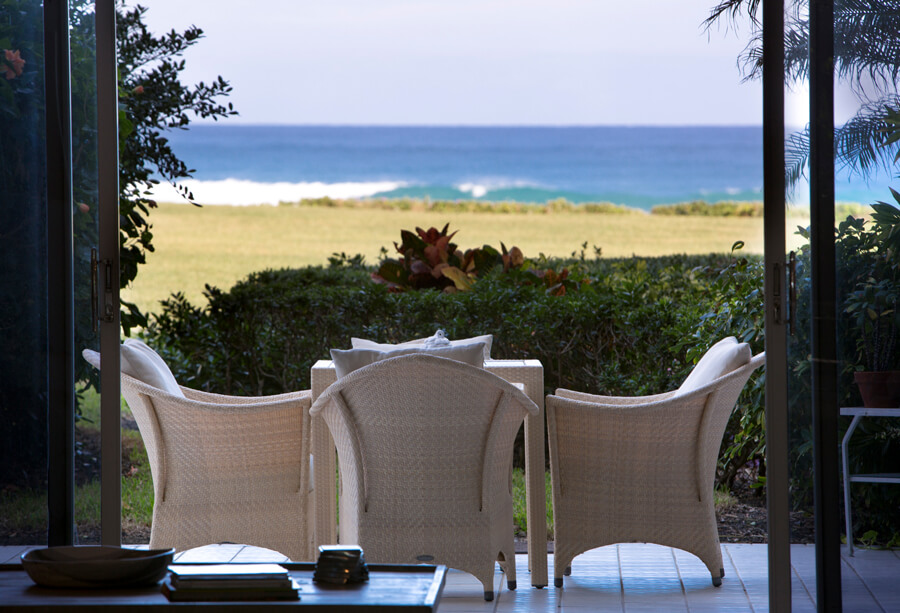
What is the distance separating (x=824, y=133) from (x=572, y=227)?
18.7 metres

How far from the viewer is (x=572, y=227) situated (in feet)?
69.6

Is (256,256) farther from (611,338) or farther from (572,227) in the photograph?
(611,338)

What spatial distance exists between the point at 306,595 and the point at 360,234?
1885 cm

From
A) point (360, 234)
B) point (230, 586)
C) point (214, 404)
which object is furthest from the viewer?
point (360, 234)

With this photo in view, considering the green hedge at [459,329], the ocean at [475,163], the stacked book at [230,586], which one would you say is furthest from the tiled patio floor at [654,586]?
the ocean at [475,163]

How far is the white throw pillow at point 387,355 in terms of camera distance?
3.23 meters

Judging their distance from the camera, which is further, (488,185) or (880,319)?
(488,185)

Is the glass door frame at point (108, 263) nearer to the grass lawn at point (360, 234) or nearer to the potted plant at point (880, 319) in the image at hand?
the potted plant at point (880, 319)

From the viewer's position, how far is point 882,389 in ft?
8.46

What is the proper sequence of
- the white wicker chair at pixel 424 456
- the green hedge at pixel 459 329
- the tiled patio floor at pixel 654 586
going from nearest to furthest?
the tiled patio floor at pixel 654 586, the white wicker chair at pixel 424 456, the green hedge at pixel 459 329

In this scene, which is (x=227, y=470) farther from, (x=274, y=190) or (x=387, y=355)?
(x=274, y=190)

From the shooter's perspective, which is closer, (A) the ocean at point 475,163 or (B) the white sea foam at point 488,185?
(A) the ocean at point 475,163

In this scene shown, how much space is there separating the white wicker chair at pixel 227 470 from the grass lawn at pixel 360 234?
14775mm

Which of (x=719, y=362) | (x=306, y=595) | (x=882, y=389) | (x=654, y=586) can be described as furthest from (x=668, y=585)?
(x=306, y=595)
